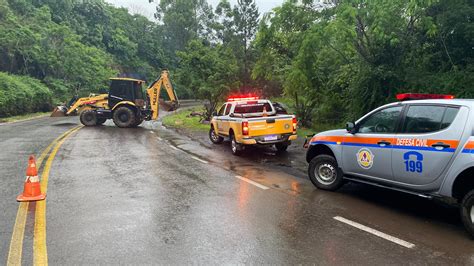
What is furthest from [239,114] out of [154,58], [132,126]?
[154,58]

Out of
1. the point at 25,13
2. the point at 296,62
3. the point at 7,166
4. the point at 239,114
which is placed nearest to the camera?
the point at 7,166

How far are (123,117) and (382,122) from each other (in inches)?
724

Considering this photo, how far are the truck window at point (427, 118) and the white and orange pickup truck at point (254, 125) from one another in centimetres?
624

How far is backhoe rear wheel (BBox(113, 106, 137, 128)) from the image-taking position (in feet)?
74.3

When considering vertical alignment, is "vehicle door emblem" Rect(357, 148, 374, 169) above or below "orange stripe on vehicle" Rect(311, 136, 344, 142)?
below

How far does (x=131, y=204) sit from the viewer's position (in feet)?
22.1

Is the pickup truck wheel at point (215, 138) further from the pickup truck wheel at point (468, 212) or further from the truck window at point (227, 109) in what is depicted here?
the pickup truck wheel at point (468, 212)

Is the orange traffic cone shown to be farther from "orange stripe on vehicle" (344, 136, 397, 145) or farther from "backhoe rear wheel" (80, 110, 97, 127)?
"backhoe rear wheel" (80, 110, 97, 127)

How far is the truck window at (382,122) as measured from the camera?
6441 mm

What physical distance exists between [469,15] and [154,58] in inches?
3066

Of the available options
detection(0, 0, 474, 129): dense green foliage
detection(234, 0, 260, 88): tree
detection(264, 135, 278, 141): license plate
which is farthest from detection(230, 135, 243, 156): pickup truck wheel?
detection(234, 0, 260, 88): tree

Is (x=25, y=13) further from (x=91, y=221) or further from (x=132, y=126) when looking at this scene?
(x=91, y=221)

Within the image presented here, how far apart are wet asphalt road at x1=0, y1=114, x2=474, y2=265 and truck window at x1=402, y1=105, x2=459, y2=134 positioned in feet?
4.46

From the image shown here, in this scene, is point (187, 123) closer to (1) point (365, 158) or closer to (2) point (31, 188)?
(2) point (31, 188)
